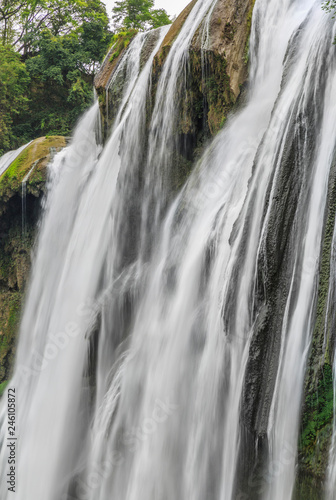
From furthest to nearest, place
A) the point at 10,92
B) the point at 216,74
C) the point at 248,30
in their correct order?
the point at 10,92
the point at 248,30
the point at 216,74

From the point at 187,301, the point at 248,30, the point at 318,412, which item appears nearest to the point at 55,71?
the point at 248,30

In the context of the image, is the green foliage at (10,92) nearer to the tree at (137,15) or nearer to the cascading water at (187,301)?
the tree at (137,15)

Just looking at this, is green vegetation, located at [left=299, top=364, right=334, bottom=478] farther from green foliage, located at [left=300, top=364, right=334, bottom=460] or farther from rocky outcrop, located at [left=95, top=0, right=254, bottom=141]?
rocky outcrop, located at [left=95, top=0, right=254, bottom=141]

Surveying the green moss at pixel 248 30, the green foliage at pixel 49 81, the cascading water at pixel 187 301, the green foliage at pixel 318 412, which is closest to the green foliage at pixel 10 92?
the green foliage at pixel 49 81

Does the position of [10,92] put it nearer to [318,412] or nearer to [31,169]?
[31,169]

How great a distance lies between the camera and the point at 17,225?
1331 cm

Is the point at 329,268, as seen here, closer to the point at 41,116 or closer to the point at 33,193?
the point at 33,193

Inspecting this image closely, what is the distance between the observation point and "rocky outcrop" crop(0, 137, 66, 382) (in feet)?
40.6

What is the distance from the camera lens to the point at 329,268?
410 cm

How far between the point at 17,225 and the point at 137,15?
11.6 m

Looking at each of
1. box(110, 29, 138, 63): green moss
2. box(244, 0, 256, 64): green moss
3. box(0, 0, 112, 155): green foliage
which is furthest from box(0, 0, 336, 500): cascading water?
box(0, 0, 112, 155): green foliage

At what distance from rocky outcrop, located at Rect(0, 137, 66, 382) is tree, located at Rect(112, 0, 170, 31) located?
9111 mm

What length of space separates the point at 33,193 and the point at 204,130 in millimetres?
5554

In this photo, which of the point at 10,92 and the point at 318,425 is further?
the point at 10,92
